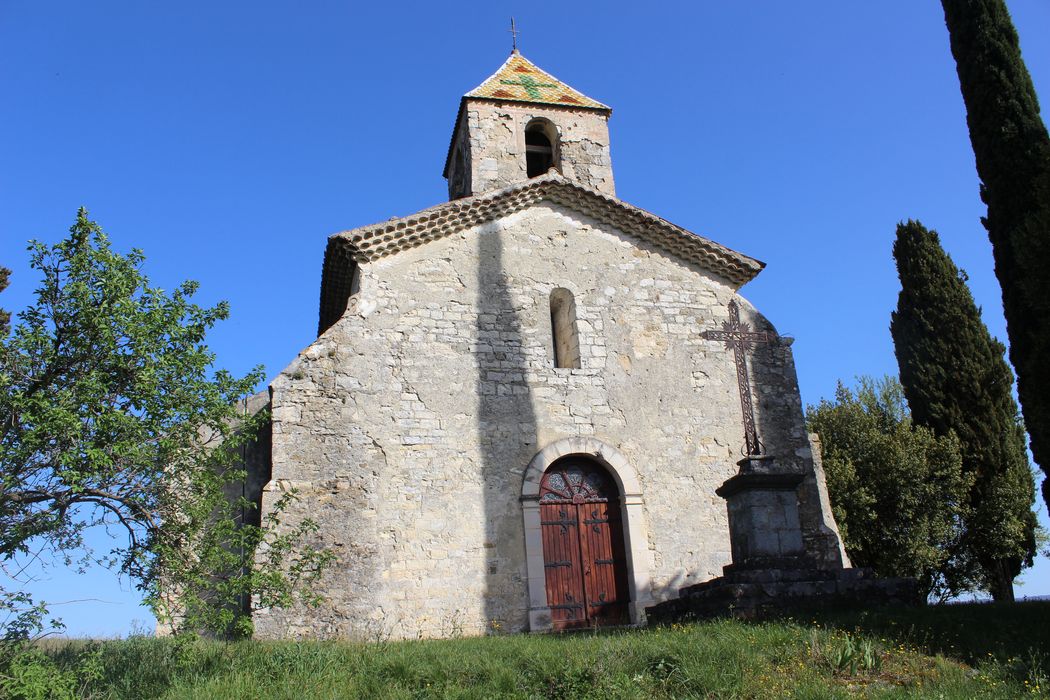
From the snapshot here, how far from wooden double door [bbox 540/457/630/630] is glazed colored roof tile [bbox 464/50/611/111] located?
8.56 meters

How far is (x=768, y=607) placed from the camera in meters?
9.13

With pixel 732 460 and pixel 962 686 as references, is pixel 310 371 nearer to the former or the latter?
pixel 732 460

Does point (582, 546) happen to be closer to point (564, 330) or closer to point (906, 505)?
point (564, 330)

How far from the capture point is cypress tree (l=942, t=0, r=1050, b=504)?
12719 mm

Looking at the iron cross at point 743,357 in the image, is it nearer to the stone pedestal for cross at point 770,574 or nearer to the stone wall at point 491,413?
the stone pedestal for cross at point 770,574

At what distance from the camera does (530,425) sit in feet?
41.5

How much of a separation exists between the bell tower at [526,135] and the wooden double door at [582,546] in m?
6.52

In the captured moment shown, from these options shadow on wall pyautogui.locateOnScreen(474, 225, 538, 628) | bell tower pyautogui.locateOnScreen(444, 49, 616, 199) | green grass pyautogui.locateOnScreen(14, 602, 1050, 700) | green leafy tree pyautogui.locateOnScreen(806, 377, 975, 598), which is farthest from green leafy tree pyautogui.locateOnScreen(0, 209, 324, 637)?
green leafy tree pyautogui.locateOnScreen(806, 377, 975, 598)

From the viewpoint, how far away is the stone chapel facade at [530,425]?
11.3 meters

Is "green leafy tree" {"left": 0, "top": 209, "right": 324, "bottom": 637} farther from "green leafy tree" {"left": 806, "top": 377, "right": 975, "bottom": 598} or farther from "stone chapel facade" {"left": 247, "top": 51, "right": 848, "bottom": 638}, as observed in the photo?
"green leafy tree" {"left": 806, "top": 377, "right": 975, "bottom": 598}

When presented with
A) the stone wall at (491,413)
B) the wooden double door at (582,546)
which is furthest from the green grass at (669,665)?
the wooden double door at (582,546)

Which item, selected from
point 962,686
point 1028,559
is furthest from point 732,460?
point 1028,559

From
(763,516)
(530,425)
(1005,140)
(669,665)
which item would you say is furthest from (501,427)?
(1005,140)

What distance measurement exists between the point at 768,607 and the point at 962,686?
262 centimetres
